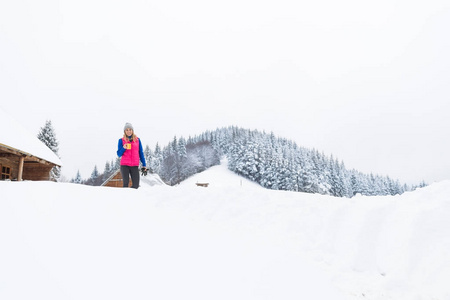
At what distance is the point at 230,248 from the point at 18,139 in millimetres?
14069

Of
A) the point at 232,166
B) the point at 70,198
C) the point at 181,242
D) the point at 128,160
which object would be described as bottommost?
the point at 181,242

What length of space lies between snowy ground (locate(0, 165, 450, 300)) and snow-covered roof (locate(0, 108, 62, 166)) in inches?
369

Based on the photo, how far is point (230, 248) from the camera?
344cm

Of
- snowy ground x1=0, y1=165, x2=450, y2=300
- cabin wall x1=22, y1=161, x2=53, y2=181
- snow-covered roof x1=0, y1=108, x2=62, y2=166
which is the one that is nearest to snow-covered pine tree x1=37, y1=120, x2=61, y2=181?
cabin wall x1=22, y1=161, x2=53, y2=181

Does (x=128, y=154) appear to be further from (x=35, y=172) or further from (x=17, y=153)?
(x=35, y=172)

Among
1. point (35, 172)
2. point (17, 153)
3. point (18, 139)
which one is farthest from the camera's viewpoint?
point (35, 172)

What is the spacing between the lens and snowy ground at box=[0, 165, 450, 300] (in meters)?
2.49

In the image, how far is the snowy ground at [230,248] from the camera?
2.49 m

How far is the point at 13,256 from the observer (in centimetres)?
261

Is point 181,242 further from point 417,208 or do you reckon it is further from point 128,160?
point 128,160

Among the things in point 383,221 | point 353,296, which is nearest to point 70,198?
point 353,296

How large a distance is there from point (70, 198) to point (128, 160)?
10.2 ft

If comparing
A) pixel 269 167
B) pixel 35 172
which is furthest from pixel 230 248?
pixel 269 167

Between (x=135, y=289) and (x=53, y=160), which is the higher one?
(x=53, y=160)
